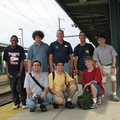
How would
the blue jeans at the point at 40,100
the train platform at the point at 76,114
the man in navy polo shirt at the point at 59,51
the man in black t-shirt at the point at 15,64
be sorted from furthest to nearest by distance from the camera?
1. the man in black t-shirt at the point at 15,64
2. the man in navy polo shirt at the point at 59,51
3. the blue jeans at the point at 40,100
4. the train platform at the point at 76,114

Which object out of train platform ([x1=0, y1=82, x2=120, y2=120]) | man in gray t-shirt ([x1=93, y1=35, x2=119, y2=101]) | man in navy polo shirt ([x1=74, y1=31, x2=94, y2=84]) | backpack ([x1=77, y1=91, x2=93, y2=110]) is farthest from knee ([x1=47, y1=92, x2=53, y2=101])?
man in gray t-shirt ([x1=93, y1=35, x2=119, y2=101])

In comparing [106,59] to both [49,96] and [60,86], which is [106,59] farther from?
[49,96]

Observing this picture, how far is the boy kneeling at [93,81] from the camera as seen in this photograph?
4.74 m

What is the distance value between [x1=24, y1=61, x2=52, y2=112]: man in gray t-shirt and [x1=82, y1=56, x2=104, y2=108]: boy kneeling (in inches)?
36.1

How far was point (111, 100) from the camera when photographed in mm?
5402

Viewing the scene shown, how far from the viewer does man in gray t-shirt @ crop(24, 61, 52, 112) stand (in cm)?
468

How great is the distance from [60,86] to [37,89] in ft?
1.78

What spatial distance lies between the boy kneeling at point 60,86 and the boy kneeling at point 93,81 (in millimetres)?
339

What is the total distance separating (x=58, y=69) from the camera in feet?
15.9

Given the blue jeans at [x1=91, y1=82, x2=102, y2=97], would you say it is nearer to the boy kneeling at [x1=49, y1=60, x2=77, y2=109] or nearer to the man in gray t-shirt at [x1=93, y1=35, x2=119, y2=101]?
the boy kneeling at [x1=49, y1=60, x2=77, y2=109]

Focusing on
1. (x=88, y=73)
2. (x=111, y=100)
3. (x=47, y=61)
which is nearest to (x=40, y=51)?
(x=47, y=61)

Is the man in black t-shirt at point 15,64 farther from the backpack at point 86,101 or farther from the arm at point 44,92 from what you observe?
the backpack at point 86,101

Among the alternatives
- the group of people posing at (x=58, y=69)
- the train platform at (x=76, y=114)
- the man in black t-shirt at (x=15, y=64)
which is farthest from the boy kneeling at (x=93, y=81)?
the man in black t-shirt at (x=15, y=64)

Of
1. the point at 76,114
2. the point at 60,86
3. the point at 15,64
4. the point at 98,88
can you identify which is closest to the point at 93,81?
the point at 98,88
